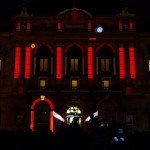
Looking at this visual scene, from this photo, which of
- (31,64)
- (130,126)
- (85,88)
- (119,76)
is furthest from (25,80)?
(130,126)

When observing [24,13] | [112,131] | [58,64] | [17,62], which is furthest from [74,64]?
[112,131]

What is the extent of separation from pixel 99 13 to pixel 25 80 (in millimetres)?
15118

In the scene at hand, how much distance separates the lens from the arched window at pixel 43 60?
123 feet

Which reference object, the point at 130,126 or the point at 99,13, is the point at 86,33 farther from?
the point at 130,126

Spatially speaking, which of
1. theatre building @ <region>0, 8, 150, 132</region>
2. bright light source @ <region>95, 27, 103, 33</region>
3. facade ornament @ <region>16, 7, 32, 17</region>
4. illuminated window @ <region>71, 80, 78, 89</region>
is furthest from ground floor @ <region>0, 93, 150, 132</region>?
facade ornament @ <region>16, 7, 32, 17</region>

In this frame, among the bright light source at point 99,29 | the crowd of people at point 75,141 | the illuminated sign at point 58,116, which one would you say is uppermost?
the bright light source at point 99,29

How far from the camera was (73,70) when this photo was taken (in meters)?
37.7

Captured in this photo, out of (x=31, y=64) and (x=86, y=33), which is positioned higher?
(x=86, y=33)

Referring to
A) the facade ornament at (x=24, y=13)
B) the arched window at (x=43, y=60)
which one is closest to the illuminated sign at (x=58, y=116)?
the arched window at (x=43, y=60)

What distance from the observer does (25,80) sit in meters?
36.9

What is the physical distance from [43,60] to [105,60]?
9.07 m

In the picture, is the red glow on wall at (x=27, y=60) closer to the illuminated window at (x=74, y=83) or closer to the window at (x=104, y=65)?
the illuminated window at (x=74, y=83)

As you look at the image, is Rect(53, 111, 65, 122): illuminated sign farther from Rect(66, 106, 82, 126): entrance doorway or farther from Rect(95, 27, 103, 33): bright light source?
Rect(95, 27, 103, 33): bright light source

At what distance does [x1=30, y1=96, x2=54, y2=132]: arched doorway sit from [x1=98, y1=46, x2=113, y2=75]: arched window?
897 cm
